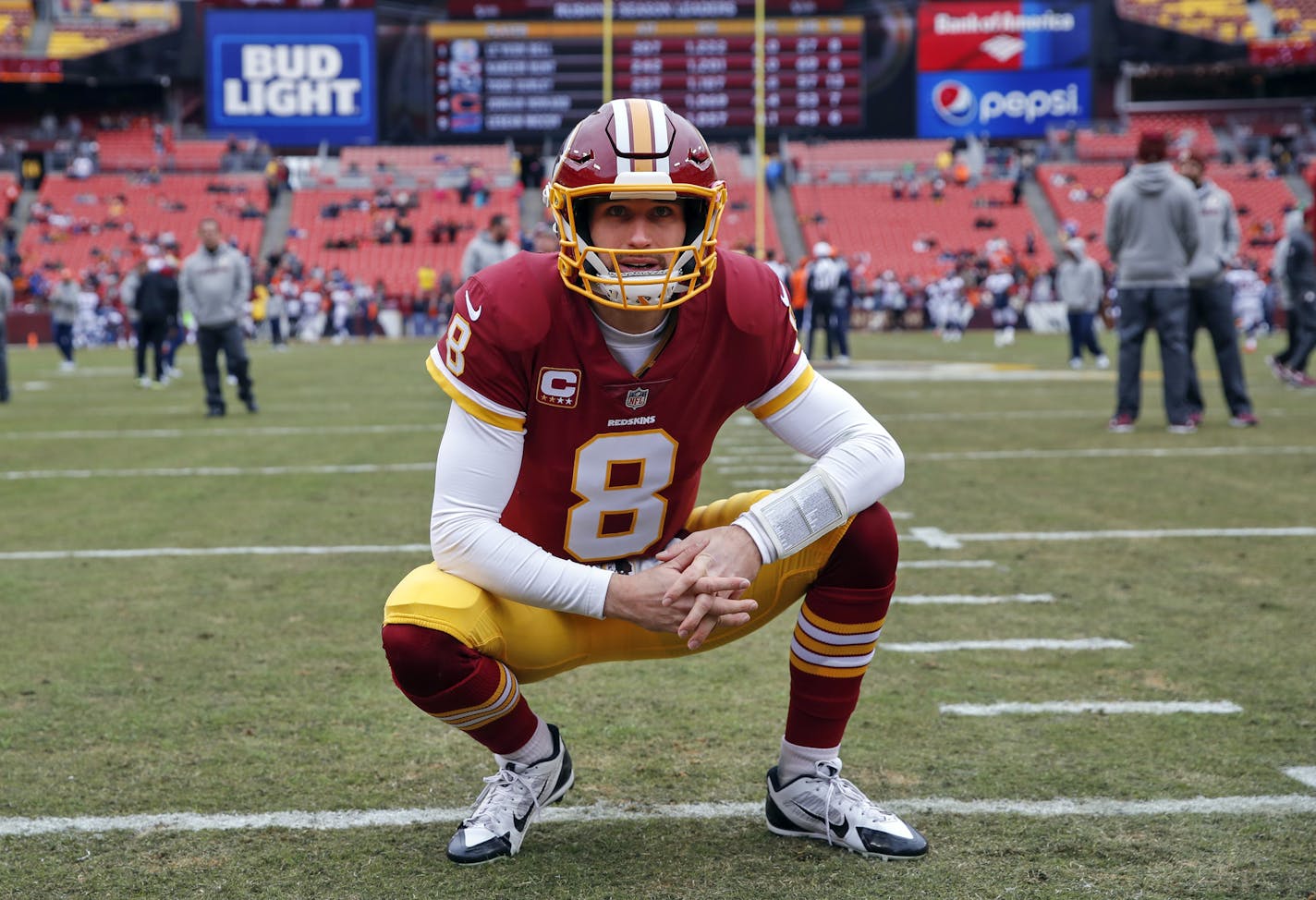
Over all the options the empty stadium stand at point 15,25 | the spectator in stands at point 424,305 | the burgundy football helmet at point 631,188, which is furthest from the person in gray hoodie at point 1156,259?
the empty stadium stand at point 15,25

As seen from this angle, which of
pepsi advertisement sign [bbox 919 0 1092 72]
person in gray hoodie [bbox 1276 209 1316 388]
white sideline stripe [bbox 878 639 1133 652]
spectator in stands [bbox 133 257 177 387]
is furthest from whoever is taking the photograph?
pepsi advertisement sign [bbox 919 0 1092 72]

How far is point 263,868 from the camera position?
2.78m

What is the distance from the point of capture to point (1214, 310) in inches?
408

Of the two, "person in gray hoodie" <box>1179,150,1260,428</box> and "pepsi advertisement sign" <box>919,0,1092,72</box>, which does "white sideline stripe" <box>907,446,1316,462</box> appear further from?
"pepsi advertisement sign" <box>919,0,1092,72</box>

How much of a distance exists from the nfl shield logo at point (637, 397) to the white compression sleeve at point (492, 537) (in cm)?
23

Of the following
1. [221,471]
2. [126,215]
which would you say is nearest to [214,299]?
[221,471]

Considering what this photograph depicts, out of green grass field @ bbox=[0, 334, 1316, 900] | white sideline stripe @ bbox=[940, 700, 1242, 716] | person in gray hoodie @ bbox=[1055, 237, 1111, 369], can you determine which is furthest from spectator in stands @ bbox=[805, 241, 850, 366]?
white sideline stripe @ bbox=[940, 700, 1242, 716]

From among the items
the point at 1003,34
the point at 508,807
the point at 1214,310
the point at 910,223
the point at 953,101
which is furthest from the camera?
the point at 910,223

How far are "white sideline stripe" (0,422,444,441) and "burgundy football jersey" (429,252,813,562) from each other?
28.3 ft

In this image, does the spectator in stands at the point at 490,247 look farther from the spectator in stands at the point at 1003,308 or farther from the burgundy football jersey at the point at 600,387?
the spectator in stands at the point at 1003,308

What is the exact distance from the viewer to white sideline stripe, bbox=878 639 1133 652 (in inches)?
176

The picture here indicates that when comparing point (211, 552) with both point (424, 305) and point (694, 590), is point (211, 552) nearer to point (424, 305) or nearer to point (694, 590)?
point (694, 590)

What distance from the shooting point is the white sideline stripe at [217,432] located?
11539 millimetres

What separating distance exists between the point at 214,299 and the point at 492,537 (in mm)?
10836
